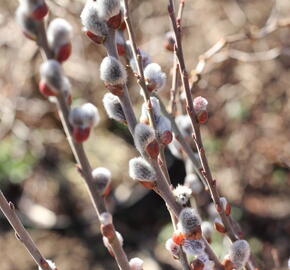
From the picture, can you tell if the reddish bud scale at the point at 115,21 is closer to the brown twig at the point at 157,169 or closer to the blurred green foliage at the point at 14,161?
the brown twig at the point at 157,169

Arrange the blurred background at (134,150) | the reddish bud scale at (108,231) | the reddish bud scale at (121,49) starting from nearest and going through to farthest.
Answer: the reddish bud scale at (108,231) → the reddish bud scale at (121,49) → the blurred background at (134,150)

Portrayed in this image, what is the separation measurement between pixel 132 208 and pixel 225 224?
1910 millimetres

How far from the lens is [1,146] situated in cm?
308

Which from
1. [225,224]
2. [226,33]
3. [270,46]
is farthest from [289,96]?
[225,224]

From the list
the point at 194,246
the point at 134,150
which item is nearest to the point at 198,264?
the point at 194,246

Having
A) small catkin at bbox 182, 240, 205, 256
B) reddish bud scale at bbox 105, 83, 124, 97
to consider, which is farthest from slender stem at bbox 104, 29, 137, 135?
small catkin at bbox 182, 240, 205, 256

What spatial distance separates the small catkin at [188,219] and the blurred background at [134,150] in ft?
5.44

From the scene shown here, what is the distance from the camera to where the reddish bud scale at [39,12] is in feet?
1.77

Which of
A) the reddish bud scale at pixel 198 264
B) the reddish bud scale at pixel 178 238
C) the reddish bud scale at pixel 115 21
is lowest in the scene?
the reddish bud scale at pixel 198 264

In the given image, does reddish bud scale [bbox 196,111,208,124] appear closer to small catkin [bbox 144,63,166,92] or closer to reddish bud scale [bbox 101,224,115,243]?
small catkin [bbox 144,63,166,92]

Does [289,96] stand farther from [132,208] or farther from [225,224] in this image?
[225,224]

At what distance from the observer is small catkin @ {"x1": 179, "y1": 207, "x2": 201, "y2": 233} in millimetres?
719

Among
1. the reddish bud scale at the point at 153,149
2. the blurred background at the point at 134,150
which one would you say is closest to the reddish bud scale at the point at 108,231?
the reddish bud scale at the point at 153,149

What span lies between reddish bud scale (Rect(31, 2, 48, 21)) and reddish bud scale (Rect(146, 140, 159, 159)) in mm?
237
